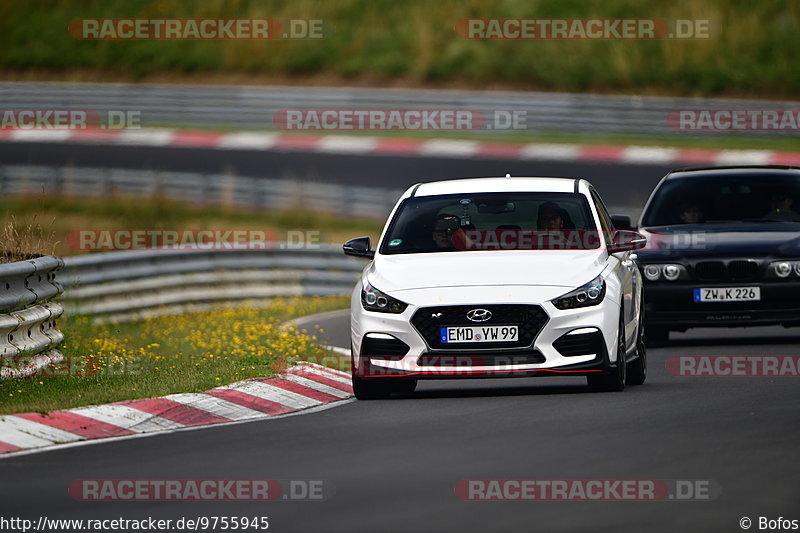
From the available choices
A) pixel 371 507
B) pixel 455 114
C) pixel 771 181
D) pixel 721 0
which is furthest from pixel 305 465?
pixel 721 0

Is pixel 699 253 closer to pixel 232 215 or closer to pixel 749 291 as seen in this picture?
pixel 749 291

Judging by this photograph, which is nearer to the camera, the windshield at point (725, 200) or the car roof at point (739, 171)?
the windshield at point (725, 200)

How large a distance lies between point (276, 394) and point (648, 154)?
22.9 meters

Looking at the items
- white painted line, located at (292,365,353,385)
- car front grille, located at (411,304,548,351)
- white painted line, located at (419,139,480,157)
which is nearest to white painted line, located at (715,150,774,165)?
white painted line, located at (419,139,480,157)

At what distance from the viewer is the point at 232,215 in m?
31.3

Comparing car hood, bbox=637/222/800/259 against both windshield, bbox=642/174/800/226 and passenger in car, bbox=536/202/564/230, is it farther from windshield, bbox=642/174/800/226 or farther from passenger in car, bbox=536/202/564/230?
passenger in car, bbox=536/202/564/230

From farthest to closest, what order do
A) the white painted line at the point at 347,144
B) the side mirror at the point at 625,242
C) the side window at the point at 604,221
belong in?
the white painted line at the point at 347,144 < the side window at the point at 604,221 < the side mirror at the point at 625,242

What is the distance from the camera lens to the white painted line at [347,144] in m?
36.3

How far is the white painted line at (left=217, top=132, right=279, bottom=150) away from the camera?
3656cm

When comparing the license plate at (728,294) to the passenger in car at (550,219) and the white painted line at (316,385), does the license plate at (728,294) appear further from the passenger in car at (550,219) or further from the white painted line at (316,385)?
the white painted line at (316,385)

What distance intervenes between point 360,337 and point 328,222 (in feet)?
62.2

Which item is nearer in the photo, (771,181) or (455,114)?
(771,181)

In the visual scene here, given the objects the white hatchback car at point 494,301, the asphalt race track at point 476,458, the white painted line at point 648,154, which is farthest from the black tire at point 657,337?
the white painted line at point 648,154

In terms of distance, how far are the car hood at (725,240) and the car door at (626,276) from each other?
242 centimetres
